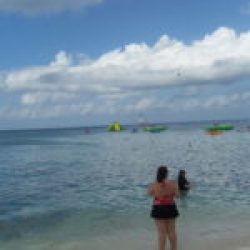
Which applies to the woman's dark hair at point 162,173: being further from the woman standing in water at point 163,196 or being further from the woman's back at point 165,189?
the woman's back at point 165,189

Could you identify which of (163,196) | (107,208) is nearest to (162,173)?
(163,196)

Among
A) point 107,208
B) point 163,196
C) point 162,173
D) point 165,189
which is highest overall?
point 162,173

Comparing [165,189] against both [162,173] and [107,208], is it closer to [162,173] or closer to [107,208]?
[162,173]

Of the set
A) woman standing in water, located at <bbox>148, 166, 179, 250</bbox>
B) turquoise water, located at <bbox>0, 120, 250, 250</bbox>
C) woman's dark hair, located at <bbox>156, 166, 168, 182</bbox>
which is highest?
woman's dark hair, located at <bbox>156, 166, 168, 182</bbox>

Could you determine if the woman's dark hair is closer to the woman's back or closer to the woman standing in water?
the woman standing in water

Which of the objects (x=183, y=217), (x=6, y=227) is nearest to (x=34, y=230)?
(x=6, y=227)

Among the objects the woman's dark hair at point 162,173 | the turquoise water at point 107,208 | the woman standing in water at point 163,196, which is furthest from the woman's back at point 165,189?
the turquoise water at point 107,208

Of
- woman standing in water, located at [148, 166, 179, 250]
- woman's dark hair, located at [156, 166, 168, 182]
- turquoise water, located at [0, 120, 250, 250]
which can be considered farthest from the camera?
turquoise water, located at [0, 120, 250, 250]

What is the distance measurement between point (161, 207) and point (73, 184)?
20.7 meters

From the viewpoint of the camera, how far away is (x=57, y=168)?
139 feet

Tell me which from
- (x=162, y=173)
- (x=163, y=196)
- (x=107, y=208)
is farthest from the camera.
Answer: (x=107, y=208)

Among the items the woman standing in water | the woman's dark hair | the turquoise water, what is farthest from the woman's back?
the turquoise water

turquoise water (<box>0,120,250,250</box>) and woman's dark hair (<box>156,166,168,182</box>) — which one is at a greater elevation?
woman's dark hair (<box>156,166,168,182</box>)

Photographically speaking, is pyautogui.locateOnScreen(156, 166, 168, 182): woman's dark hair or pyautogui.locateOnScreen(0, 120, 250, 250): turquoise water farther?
pyautogui.locateOnScreen(0, 120, 250, 250): turquoise water
